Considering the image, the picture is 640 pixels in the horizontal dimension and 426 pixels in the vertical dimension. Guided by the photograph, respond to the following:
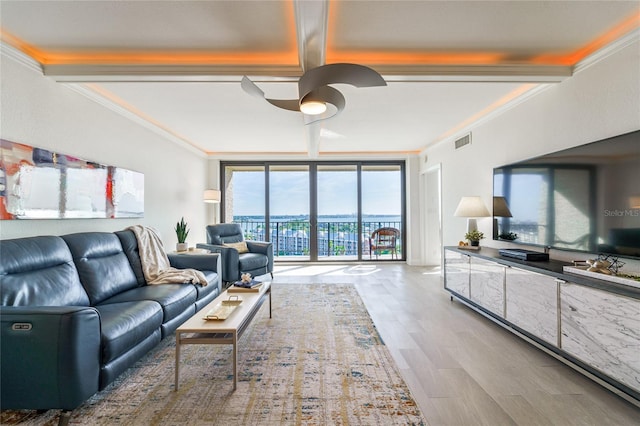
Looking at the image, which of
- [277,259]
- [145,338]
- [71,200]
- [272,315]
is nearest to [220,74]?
[71,200]

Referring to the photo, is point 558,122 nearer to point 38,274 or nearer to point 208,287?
point 208,287

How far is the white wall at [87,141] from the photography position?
2.33m

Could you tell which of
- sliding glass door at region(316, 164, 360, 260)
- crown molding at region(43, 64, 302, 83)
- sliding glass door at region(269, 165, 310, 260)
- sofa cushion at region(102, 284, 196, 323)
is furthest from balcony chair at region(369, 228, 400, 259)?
crown molding at region(43, 64, 302, 83)

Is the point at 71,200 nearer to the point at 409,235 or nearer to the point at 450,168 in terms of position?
the point at 450,168

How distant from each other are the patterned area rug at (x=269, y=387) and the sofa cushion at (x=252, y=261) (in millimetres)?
1790

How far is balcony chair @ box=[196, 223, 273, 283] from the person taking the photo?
434 centimetres

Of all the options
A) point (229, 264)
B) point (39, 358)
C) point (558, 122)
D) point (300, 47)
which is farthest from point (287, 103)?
point (229, 264)

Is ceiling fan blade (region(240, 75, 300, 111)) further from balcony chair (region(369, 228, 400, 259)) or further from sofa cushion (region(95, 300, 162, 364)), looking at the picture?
balcony chair (region(369, 228, 400, 259))

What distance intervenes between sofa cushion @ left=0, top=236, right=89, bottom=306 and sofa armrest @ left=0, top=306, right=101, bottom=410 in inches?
13.5

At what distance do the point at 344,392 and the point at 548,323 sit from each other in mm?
1725

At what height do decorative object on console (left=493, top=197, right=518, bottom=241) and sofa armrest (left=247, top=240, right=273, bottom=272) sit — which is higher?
decorative object on console (left=493, top=197, right=518, bottom=241)

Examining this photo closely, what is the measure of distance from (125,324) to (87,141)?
2.22 m

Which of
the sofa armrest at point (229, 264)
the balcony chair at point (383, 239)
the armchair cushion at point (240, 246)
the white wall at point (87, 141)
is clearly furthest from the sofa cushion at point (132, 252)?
the balcony chair at point (383, 239)

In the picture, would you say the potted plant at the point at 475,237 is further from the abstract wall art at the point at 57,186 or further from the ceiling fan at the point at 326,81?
the abstract wall art at the point at 57,186
